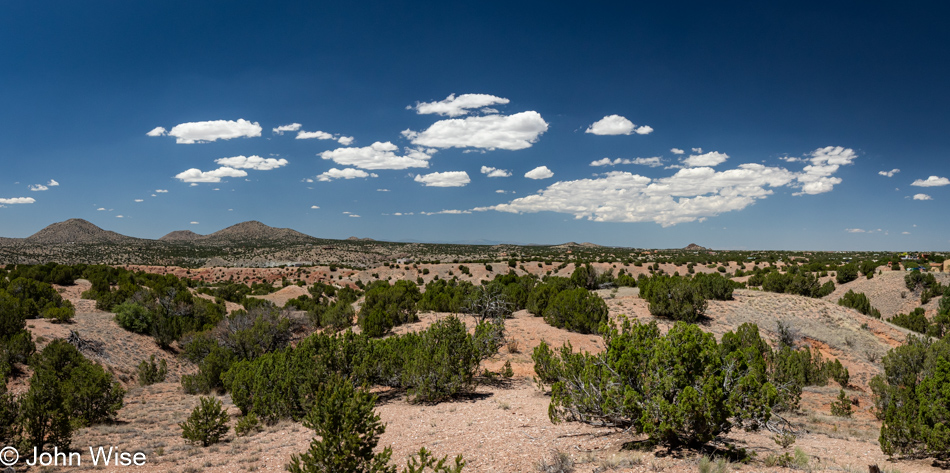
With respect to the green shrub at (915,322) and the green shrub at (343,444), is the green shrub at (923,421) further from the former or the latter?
the green shrub at (915,322)

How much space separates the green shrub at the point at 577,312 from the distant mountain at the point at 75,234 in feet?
468

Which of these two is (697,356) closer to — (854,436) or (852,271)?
(854,436)

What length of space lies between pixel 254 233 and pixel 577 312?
149210mm

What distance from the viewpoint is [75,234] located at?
404 ft

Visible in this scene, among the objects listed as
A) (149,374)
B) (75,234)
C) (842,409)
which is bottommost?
(149,374)

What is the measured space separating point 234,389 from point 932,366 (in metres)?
19.6

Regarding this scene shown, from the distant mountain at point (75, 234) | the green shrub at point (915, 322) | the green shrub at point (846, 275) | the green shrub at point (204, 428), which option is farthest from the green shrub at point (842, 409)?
the distant mountain at point (75, 234)

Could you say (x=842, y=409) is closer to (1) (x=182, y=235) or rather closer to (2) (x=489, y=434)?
(2) (x=489, y=434)

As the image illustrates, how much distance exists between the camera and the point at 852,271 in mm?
41125

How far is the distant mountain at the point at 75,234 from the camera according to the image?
118m

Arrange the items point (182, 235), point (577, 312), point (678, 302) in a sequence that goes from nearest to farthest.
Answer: point (577, 312), point (678, 302), point (182, 235)

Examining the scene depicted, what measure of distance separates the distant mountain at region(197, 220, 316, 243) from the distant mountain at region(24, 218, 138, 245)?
24.6m

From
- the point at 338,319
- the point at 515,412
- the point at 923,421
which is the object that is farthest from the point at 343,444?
the point at 338,319

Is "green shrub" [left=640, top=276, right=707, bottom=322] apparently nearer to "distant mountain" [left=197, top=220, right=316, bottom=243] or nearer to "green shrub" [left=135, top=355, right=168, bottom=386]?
"green shrub" [left=135, top=355, right=168, bottom=386]
